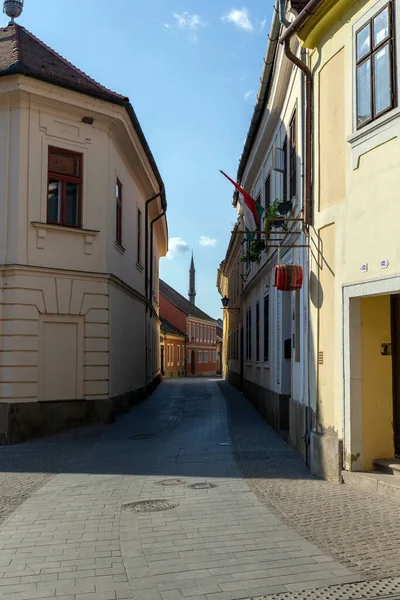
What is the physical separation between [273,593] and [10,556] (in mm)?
2427

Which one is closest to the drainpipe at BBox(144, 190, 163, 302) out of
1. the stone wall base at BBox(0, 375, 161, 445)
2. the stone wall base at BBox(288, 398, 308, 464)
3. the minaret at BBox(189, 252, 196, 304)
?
the stone wall base at BBox(0, 375, 161, 445)

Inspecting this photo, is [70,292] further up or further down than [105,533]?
further up

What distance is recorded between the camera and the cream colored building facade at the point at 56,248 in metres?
12.7

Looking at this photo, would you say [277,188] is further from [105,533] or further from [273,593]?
[273,593]

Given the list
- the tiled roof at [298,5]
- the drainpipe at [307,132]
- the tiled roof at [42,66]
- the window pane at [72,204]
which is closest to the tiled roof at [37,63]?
the tiled roof at [42,66]

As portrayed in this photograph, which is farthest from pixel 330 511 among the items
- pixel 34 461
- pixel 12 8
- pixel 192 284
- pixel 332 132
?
pixel 192 284

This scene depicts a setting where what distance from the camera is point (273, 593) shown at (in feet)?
14.3

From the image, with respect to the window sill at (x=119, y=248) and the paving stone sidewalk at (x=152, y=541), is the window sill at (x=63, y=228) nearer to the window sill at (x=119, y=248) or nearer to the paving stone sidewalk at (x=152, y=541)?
the window sill at (x=119, y=248)

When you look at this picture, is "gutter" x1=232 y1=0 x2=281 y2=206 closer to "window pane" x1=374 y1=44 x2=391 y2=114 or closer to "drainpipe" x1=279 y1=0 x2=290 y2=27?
"drainpipe" x1=279 y1=0 x2=290 y2=27

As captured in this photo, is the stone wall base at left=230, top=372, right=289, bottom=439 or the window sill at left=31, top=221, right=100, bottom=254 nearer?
the stone wall base at left=230, top=372, right=289, bottom=439

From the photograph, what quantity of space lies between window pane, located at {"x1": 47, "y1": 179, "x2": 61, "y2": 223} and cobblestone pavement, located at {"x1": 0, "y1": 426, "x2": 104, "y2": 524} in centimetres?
484

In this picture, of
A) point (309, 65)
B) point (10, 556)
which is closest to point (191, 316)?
point (309, 65)

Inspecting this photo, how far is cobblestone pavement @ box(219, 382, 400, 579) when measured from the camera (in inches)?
201

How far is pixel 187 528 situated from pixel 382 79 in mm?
5744
